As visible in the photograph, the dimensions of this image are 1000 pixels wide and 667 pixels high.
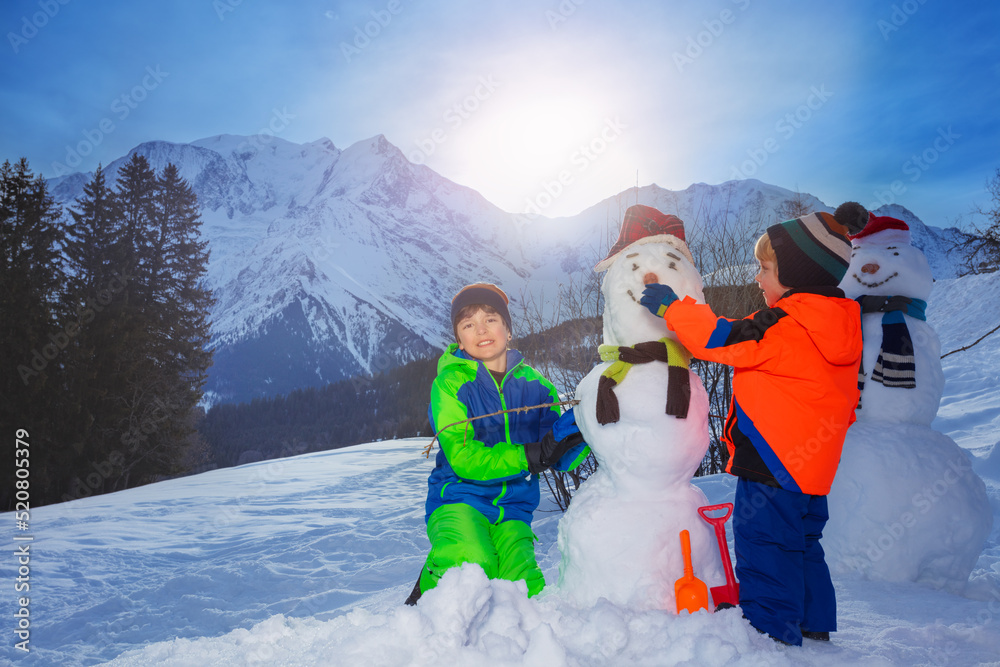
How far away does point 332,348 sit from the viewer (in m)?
124

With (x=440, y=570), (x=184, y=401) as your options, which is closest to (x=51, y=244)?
(x=184, y=401)

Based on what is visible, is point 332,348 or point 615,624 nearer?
point 615,624

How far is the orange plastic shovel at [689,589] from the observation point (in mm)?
1671

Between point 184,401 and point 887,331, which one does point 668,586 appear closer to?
point 887,331

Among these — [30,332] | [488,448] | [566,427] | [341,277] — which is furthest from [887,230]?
[341,277]

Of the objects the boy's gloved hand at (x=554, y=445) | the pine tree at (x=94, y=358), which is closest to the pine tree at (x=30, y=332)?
the pine tree at (x=94, y=358)

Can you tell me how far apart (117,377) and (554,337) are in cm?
1440

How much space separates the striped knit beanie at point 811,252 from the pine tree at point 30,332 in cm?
1510

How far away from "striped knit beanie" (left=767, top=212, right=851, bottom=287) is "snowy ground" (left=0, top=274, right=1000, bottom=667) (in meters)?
1.17

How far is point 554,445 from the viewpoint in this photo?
2000 mm

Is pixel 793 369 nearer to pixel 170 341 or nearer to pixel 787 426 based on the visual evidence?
pixel 787 426

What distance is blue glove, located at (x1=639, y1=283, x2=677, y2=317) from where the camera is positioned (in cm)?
179

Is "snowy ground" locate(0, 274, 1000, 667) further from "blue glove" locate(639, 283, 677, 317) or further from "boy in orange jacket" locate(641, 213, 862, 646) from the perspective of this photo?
"blue glove" locate(639, 283, 677, 317)

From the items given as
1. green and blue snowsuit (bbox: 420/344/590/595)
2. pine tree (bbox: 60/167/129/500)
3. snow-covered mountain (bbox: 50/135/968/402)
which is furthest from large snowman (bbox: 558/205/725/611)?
snow-covered mountain (bbox: 50/135/968/402)
